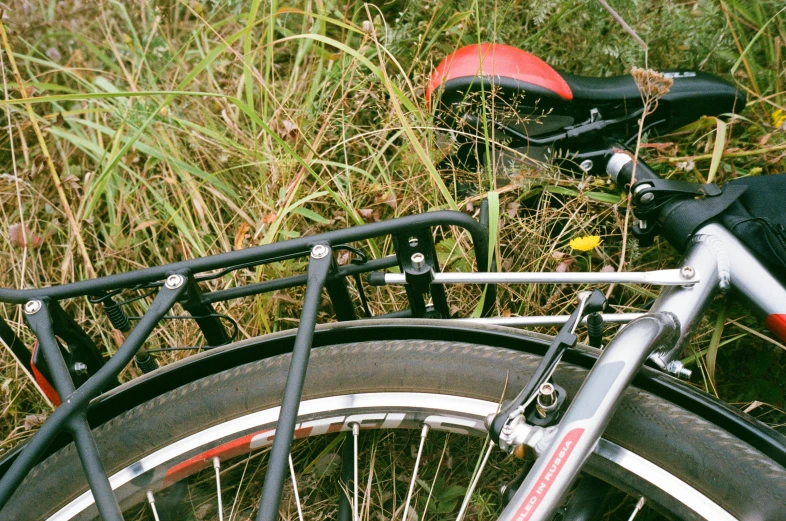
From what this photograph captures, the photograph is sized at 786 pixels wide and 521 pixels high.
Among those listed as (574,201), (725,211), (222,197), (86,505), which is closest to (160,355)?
(222,197)

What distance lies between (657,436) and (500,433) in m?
0.21

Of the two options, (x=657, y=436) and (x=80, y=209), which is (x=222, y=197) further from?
(x=657, y=436)

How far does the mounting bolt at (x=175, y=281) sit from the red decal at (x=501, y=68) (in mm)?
678

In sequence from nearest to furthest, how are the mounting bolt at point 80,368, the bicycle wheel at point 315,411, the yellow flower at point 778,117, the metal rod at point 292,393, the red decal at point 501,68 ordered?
the metal rod at point 292,393, the bicycle wheel at point 315,411, the mounting bolt at point 80,368, the red decal at point 501,68, the yellow flower at point 778,117

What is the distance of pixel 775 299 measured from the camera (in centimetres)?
93

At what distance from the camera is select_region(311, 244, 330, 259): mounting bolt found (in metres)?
0.86

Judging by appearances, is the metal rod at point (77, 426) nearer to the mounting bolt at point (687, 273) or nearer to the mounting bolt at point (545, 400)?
the mounting bolt at point (545, 400)

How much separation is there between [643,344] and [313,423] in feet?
1.60

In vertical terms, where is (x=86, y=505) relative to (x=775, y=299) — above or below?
below

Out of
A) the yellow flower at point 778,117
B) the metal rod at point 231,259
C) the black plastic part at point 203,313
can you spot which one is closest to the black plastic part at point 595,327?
the metal rod at point 231,259

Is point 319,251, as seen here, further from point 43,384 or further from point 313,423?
point 43,384

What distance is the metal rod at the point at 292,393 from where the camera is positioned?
69 cm

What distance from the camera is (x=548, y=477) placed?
72 centimetres

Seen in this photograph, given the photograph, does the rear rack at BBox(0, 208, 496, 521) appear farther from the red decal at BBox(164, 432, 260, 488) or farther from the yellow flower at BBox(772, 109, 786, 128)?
the yellow flower at BBox(772, 109, 786, 128)
